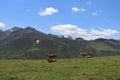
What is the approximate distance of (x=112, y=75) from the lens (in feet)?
90.9

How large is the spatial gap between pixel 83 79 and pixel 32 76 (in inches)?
210

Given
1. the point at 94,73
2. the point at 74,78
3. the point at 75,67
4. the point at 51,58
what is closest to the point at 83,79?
the point at 74,78

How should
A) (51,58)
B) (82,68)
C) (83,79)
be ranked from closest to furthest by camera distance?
(83,79)
(82,68)
(51,58)

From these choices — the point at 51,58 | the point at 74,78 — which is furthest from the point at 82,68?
Answer: the point at 51,58

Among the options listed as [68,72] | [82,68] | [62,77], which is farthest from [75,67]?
[62,77]

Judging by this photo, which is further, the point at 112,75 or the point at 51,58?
the point at 51,58

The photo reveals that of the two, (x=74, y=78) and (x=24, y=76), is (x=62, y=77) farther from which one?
(x=24, y=76)

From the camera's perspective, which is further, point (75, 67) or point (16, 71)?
point (75, 67)

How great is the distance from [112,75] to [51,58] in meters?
18.2

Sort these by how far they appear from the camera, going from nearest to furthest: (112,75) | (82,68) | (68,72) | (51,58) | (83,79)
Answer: (83,79) → (112,75) → (68,72) → (82,68) → (51,58)

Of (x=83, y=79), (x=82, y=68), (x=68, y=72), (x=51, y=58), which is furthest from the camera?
(x=51, y=58)

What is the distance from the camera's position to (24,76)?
28.1m

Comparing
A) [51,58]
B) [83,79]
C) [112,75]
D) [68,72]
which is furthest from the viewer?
[51,58]

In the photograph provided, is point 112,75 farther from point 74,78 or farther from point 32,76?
point 32,76
